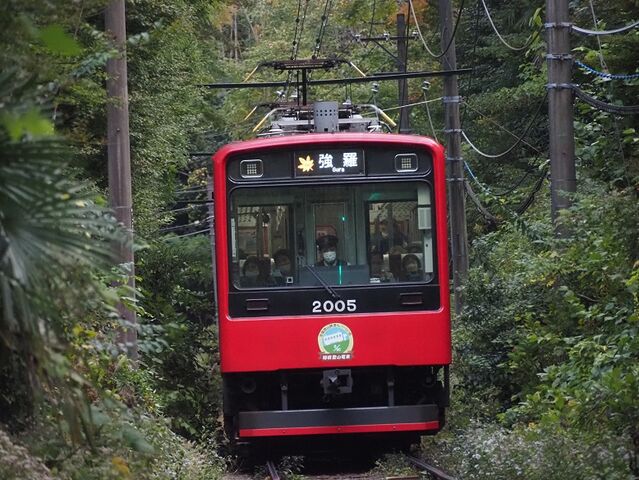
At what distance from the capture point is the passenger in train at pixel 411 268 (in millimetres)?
12086

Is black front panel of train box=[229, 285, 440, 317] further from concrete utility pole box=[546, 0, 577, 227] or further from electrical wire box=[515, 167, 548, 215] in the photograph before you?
electrical wire box=[515, 167, 548, 215]

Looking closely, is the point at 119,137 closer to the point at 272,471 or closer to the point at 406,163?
the point at 406,163

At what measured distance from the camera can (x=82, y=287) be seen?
15.9ft

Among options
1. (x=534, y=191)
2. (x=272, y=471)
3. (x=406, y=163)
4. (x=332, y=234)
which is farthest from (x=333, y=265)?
(x=534, y=191)

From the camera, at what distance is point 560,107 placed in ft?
42.4

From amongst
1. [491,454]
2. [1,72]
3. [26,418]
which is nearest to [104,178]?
[491,454]

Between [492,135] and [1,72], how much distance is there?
2479 centimetres

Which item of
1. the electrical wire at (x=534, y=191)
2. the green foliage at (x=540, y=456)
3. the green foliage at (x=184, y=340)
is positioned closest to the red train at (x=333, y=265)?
the green foliage at (x=540, y=456)

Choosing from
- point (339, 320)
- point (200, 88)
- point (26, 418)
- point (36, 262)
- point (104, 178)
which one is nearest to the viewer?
point (36, 262)

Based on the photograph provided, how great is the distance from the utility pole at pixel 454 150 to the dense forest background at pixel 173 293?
1.19 ft

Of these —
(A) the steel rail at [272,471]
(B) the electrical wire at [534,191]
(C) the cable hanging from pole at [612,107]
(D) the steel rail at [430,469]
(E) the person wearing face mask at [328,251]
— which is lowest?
(A) the steel rail at [272,471]

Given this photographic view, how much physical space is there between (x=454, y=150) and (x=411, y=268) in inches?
340

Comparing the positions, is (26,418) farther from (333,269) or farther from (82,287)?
(333,269)

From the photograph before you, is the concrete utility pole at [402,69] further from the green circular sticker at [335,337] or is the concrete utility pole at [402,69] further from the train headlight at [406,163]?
the green circular sticker at [335,337]
